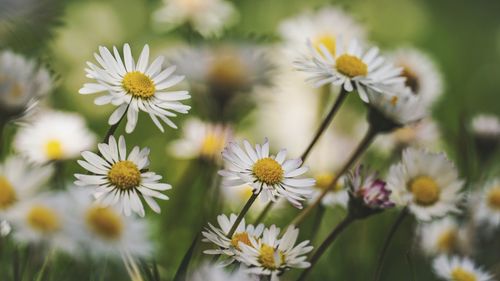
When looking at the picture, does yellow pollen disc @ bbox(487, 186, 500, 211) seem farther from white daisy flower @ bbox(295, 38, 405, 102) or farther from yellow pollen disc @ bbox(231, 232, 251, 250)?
yellow pollen disc @ bbox(231, 232, 251, 250)

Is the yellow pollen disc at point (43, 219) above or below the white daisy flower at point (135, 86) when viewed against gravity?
below

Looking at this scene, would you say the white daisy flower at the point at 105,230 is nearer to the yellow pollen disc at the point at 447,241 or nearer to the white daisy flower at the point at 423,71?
the yellow pollen disc at the point at 447,241

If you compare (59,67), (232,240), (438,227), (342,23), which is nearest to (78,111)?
(59,67)

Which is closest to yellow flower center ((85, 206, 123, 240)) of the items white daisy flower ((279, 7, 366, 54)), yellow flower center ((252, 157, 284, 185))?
yellow flower center ((252, 157, 284, 185))

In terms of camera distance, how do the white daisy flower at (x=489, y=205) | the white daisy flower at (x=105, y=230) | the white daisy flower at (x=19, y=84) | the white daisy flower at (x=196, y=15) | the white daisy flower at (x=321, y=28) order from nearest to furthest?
the white daisy flower at (x=105, y=230)
the white daisy flower at (x=19, y=84)
the white daisy flower at (x=489, y=205)
the white daisy flower at (x=321, y=28)
the white daisy flower at (x=196, y=15)

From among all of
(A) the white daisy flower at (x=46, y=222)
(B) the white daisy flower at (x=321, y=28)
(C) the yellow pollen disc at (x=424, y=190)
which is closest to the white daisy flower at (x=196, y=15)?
(B) the white daisy flower at (x=321, y=28)

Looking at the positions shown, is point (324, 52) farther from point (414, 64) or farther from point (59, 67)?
point (59, 67)
